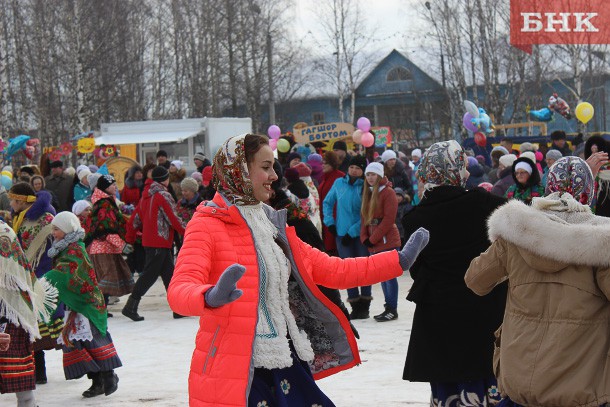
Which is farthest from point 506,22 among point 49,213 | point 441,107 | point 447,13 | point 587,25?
point 49,213

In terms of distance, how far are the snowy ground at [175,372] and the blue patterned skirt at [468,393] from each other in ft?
5.06

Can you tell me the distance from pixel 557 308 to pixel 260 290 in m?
1.16

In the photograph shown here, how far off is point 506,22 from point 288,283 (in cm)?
3252

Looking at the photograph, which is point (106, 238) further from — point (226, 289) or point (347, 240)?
point (226, 289)

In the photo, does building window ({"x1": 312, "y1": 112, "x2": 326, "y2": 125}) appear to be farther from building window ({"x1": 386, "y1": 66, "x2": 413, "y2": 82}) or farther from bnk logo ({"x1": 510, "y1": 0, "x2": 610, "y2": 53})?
bnk logo ({"x1": 510, "y1": 0, "x2": 610, "y2": 53})

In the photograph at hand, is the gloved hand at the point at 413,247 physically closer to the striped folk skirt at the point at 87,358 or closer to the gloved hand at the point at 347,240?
the striped folk skirt at the point at 87,358

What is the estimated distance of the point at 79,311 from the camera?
7.70 m

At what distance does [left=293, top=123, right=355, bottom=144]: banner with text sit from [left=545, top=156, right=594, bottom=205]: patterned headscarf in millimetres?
16951

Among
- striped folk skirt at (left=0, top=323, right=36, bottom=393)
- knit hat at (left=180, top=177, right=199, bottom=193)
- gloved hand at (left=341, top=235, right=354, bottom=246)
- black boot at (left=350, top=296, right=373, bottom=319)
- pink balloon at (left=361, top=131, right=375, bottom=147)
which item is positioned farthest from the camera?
pink balloon at (left=361, top=131, right=375, bottom=147)

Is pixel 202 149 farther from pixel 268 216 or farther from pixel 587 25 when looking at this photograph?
pixel 268 216

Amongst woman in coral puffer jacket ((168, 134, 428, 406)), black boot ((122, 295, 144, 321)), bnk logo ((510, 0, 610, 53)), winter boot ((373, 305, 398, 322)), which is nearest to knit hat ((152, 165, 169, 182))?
black boot ((122, 295, 144, 321))

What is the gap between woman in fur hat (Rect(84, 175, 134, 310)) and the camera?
11.4m

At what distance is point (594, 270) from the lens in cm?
395

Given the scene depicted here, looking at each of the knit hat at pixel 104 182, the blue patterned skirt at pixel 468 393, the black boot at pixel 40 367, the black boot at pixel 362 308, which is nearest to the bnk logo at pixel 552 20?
the black boot at pixel 362 308
